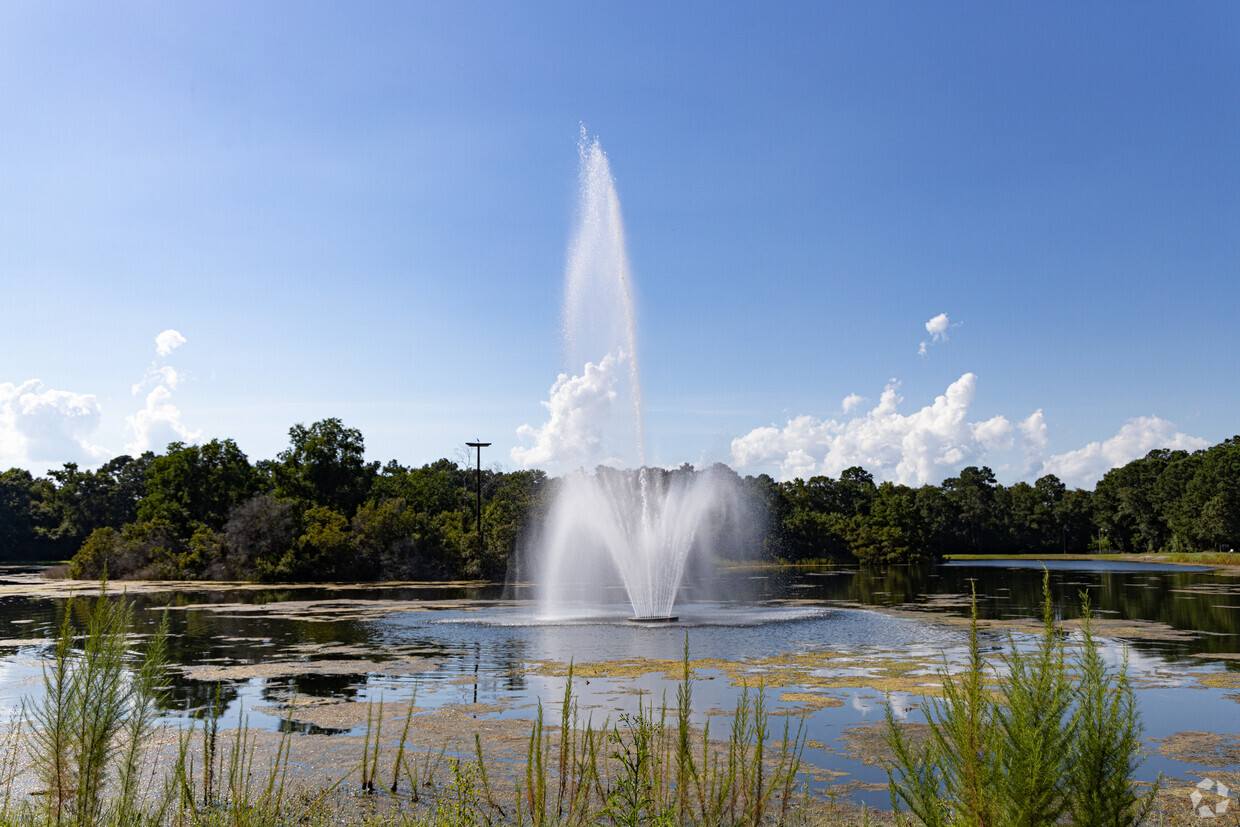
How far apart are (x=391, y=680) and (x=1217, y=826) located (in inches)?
614

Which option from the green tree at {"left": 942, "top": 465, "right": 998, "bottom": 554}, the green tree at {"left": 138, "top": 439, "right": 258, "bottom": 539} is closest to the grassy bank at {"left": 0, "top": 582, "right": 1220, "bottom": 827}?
the green tree at {"left": 138, "top": 439, "right": 258, "bottom": 539}

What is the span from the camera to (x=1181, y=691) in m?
17.2

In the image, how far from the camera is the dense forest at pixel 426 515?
71062mm

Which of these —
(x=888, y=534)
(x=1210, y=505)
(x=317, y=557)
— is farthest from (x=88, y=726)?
(x=1210, y=505)

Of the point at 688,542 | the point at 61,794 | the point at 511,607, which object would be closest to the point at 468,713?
the point at 61,794

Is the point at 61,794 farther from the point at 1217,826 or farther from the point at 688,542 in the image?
the point at 688,542
